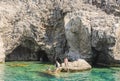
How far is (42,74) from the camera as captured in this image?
26016mm

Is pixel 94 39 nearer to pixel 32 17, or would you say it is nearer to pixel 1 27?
pixel 32 17

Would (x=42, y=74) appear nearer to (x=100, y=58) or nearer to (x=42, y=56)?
(x=100, y=58)

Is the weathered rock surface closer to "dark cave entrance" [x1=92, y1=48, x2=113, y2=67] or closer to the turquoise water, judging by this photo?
the turquoise water

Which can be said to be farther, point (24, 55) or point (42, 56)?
point (42, 56)

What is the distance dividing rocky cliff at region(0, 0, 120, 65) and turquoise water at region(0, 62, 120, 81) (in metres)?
2.81

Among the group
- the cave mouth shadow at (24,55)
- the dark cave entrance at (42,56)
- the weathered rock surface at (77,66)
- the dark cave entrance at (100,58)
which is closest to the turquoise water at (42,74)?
the weathered rock surface at (77,66)

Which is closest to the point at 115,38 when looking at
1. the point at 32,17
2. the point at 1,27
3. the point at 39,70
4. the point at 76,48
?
the point at 76,48

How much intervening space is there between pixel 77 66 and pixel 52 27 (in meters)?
7.05

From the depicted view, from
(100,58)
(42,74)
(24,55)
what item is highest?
(24,55)

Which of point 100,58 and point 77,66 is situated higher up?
point 100,58

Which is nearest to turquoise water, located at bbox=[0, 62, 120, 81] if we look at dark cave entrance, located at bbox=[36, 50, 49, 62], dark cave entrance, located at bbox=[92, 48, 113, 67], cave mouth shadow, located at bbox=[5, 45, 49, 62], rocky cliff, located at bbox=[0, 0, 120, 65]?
dark cave entrance, located at bbox=[92, 48, 113, 67]

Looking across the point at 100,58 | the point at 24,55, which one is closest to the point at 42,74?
the point at 100,58

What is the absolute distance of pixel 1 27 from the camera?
108 feet

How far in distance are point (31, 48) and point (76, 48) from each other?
5587 millimetres
